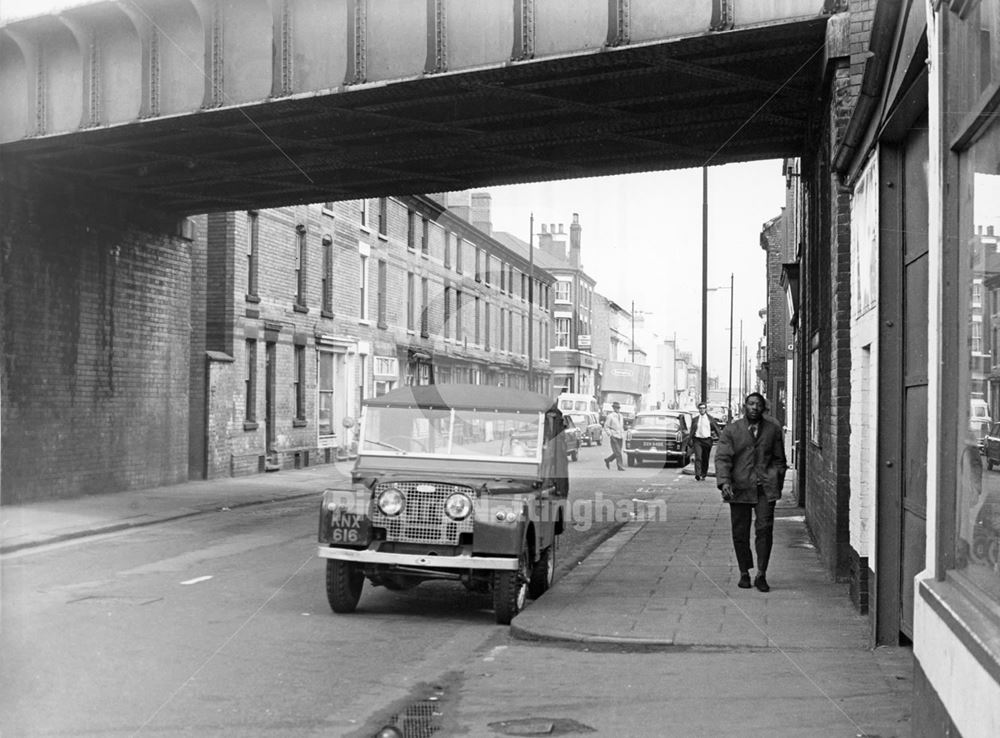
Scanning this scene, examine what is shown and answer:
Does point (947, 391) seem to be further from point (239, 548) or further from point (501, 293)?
point (501, 293)

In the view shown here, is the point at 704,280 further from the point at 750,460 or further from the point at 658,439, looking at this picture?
the point at 750,460

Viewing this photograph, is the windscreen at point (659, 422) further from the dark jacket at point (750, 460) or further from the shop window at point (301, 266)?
the dark jacket at point (750, 460)

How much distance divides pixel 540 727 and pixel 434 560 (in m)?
3.07

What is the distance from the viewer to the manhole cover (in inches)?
243

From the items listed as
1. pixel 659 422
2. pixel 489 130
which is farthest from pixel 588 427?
pixel 489 130

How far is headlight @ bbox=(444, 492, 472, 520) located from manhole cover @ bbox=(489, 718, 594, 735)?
3020 mm

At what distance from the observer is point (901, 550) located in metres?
7.86

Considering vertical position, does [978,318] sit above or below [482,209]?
below

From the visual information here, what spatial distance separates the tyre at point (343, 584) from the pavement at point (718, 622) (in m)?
1.40

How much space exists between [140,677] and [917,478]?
5052 millimetres

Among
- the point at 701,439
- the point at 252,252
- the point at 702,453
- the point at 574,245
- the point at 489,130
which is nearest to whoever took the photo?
the point at 489,130

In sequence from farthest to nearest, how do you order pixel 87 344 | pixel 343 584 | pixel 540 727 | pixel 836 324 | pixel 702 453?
pixel 702 453 < pixel 87 344 < pixel 836 324 < pixel 343 584 < pixel 540 727

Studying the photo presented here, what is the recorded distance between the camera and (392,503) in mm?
9430

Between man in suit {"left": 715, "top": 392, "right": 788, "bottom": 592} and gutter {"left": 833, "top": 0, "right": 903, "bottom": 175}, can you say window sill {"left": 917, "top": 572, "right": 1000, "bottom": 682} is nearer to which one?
gutter {"left": 833, "top": 0, "right": 903, "bottom": 175}
